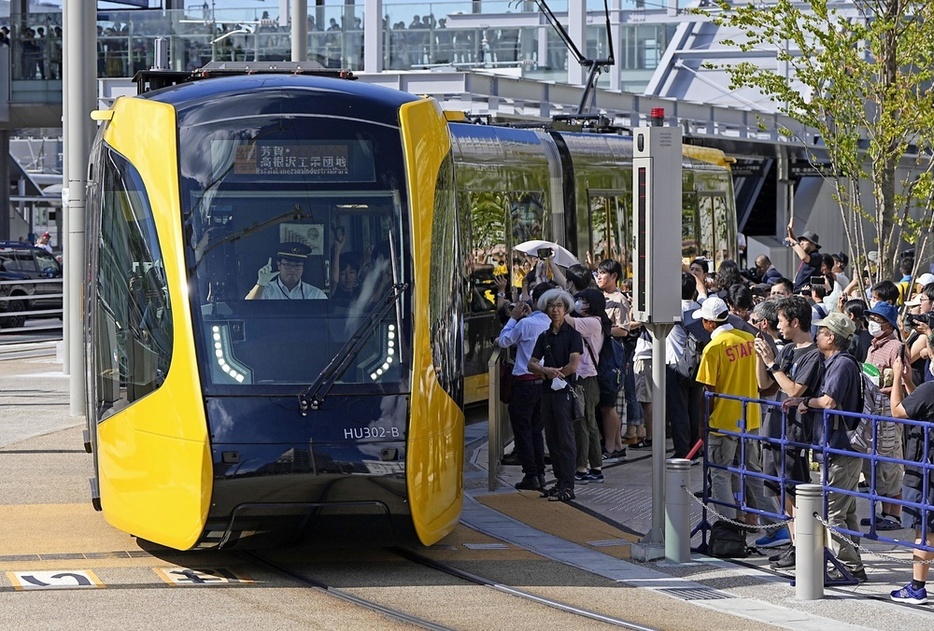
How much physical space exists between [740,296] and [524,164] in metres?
6.76

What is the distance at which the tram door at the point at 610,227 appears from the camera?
20.2m

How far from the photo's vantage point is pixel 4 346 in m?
27.5

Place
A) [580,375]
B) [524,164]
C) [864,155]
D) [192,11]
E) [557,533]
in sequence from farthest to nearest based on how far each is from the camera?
1. [192,11]
2. [524,164]
3. [864,155]
4. [580,375]
5. [557,533]

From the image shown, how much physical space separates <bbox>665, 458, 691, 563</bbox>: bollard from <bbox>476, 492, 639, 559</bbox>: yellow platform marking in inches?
16.7

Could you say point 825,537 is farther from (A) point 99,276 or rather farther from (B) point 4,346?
(B) point 4,346

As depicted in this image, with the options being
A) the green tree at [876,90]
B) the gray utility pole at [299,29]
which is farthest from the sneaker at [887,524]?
the gray utility pole at [299,29]

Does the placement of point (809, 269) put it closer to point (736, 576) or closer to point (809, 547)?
point (736, 576)

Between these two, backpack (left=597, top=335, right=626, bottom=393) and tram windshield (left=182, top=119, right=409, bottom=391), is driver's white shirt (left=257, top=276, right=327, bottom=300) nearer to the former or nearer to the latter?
tram windshield (left=182, top=119, right=409, bottom=391)

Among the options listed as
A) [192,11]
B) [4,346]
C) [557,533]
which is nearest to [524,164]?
[557,533]

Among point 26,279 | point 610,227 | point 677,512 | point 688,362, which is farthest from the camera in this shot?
point 26,279

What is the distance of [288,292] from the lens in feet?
32.0

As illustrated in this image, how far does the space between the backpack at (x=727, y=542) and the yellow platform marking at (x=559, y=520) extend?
0.60 metres

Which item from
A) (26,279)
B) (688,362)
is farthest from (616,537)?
(26,279)

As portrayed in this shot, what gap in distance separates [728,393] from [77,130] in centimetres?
870
